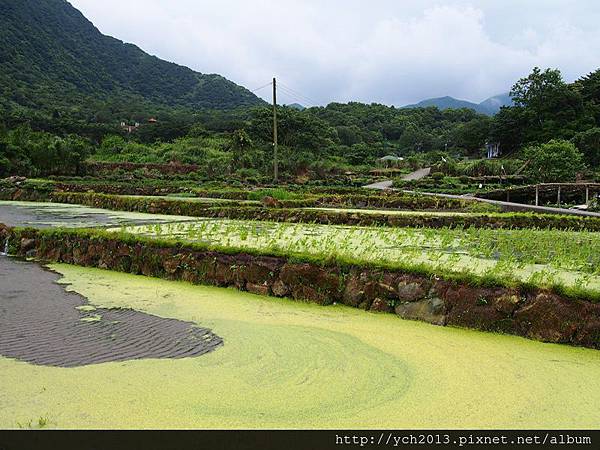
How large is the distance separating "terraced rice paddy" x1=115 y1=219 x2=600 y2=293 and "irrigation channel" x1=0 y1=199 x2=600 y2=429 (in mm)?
888

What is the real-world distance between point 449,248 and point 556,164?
24416 millimetres

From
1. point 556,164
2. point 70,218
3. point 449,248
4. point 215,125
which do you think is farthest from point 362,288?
point 215,125

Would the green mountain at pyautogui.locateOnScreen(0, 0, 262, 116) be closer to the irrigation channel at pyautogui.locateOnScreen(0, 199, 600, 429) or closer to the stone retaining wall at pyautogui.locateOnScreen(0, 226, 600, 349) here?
the stone retaining wall at pyautogui.locateOnScreen(0, 226, 600, 349)

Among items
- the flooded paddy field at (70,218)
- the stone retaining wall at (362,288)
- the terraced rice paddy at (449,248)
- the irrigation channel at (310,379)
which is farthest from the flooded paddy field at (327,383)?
the flooded paddy field at (70,218)

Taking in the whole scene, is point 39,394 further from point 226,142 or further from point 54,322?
point 226,142

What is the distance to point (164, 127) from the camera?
52562mm

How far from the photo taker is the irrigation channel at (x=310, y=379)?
102 inches

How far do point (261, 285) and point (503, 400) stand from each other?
298 centimetres

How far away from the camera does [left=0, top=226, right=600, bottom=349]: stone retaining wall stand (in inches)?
152

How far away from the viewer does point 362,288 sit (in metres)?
4.78

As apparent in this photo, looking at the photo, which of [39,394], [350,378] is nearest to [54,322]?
[39,394]

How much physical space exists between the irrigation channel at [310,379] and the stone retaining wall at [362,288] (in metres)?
0.16

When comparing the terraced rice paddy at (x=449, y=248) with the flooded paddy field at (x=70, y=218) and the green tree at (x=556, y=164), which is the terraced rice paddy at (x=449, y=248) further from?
the green tree at (x=556, y=164)

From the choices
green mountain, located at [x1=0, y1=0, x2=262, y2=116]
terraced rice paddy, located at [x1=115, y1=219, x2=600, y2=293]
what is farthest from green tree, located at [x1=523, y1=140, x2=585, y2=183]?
green mountain, located at [x1=0, y1=0, x2=262, y2=116]
